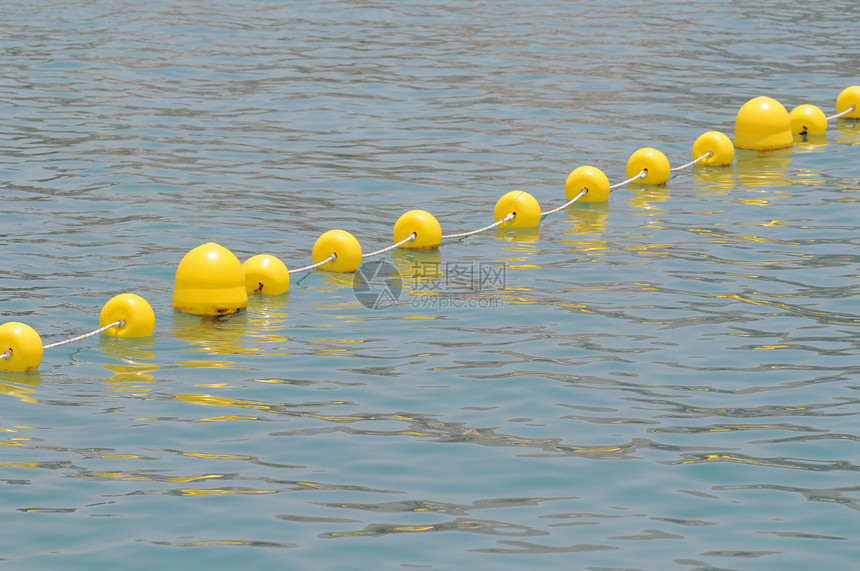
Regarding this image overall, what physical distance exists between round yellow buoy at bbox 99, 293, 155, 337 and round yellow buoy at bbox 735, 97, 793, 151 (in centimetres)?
877

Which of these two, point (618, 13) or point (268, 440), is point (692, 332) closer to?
point (268, 440)

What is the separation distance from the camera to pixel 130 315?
26.8 ft

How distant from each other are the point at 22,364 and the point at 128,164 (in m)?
6.20

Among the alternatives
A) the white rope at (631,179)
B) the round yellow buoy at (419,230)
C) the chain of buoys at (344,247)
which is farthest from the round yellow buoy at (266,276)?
the white rope at (631,179)

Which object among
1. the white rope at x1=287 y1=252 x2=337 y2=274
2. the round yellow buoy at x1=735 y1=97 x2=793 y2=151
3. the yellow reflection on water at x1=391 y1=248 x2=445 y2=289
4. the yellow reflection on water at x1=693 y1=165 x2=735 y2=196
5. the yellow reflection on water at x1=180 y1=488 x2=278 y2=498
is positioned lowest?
the yellow reflection on water at x1=180 y1=488 x2=278 y2=498

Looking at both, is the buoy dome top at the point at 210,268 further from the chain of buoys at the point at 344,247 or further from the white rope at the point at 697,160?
the white rope at the point at 697,160

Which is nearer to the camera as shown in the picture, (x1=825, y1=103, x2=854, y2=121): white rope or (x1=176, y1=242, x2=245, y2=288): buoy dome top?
(x1=176, y1=242, x2=245, y2=288): buoy dome top

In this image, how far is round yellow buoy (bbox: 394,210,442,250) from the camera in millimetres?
10609

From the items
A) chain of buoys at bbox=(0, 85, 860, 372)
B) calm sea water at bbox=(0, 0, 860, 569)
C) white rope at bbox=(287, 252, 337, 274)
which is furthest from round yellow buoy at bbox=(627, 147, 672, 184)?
white rope at bbox=(287, 252, 337, 274)

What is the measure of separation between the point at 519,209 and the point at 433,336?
3.20m

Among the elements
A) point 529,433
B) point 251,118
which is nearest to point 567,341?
point 529,433

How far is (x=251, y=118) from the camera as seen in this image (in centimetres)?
1583

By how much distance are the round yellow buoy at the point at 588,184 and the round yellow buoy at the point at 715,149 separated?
6.70 ft

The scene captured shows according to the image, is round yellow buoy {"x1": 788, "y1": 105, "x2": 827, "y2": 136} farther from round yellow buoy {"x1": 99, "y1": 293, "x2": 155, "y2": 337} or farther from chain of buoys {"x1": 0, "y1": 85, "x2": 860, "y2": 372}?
round yellow buoy {"x1": 99, "y1": 293, "x2": 155, "y2": 337}
